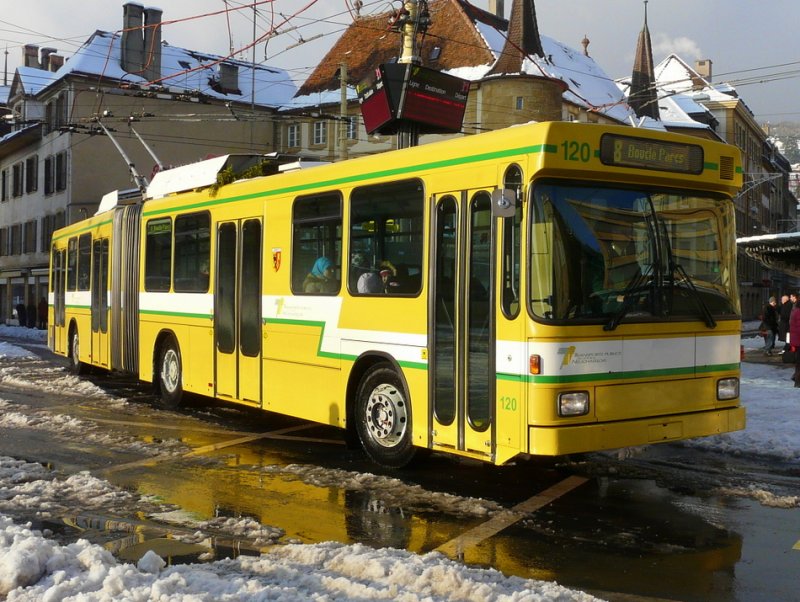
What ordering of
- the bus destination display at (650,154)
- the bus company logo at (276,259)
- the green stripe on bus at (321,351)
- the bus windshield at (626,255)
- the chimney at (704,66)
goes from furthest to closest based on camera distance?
1. the chimney at (704,66)
2. the bus company logo at (276,259)
3. the green stripe on bus at (321,351)
4. the bus destination display at (650,154)
5. the bus windshield at (626,255)

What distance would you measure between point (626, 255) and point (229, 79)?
46646 mm

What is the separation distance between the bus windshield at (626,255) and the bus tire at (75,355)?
13.2 metres

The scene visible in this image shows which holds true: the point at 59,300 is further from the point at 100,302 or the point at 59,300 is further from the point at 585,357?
the point at 585,357

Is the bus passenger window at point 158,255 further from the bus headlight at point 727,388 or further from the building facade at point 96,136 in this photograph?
the building facade at point 96,136

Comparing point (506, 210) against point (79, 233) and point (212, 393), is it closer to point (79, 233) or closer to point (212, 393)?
point (212, 393)

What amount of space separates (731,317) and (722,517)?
179 centimetres

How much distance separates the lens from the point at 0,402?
13.4m

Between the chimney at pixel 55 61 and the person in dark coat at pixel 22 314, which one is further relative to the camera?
the chimney at pixel 55 61

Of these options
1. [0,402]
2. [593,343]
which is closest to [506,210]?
[593,343]

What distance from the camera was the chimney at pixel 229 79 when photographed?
164 ft

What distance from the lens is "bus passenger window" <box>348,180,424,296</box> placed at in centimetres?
836

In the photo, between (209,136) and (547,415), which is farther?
(209,136)

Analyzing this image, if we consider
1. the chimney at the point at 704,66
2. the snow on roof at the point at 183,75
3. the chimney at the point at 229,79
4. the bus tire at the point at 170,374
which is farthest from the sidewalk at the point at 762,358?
the chimney at the point at 704,66

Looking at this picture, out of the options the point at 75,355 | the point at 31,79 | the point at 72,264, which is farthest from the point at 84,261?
the point at 31,79
